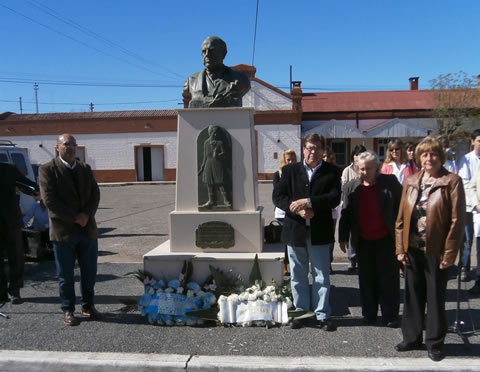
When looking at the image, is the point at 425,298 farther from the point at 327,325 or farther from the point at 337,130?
the point at 337,130

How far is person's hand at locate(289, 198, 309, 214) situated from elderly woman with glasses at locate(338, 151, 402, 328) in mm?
538

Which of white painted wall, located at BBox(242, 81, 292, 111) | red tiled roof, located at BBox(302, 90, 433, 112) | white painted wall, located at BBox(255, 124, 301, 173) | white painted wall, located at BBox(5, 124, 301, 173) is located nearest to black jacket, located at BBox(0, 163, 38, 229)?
white painted wall, located at BBox(255, 124, 301, 173)

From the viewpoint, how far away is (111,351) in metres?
3.79

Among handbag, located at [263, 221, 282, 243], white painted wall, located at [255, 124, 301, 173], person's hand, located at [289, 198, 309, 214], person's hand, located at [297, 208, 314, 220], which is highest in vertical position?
white painted wall, located at [255, 124, 301, 173]

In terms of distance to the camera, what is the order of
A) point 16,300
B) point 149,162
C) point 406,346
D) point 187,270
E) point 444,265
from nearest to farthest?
1. point 444,265
2. point 406,346
3. point 187,270
4. point 16,300
5. point 149,162

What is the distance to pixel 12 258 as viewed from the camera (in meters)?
5.27

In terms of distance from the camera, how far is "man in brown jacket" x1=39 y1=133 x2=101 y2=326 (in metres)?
4.29

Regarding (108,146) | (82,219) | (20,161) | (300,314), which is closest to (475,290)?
(300,314)

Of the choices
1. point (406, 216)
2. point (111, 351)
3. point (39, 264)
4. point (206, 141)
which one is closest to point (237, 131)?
point (206, 141)

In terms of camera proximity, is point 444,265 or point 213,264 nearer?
point 444,265

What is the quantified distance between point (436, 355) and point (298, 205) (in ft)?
5.41

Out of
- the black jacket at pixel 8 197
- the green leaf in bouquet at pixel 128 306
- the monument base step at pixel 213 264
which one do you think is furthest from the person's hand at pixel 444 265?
the black jacket at pixel 8 197

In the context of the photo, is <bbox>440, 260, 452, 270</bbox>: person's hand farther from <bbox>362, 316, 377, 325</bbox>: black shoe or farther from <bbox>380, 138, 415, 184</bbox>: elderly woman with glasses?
<bbox>380, 138, 415, 184</bbox>: elderly woman with glasses

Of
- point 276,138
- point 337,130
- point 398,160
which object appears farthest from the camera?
point 276,138
